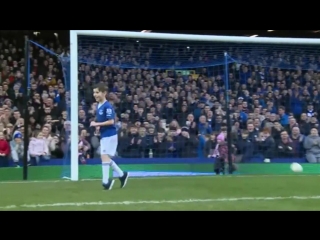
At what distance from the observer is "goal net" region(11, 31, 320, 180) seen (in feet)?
46.0

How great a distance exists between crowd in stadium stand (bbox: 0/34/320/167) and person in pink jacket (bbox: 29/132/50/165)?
0.02 meters

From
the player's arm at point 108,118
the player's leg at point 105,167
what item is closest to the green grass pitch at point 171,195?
the player's leg at point 105,167

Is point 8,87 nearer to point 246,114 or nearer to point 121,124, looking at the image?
point 121,124

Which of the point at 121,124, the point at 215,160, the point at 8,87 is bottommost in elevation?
the point at 215,160

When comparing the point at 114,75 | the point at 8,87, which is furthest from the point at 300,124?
the point at 8,87

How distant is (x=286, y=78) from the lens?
631 inches

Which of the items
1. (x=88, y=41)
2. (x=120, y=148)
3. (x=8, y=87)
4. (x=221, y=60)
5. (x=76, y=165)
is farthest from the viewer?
(x=8, y=87)

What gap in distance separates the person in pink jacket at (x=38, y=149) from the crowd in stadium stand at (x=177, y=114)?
24 millimetres

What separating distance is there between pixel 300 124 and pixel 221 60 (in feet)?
9.31

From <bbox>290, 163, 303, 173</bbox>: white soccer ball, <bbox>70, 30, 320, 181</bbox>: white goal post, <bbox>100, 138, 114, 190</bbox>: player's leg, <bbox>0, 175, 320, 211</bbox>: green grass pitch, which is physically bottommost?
<bbox>0, 175, 320, 211</bbox>: green grass pitch

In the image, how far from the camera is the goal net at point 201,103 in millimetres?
14031

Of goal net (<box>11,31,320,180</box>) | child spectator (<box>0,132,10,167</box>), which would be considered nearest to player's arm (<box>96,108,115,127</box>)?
goal net (<box>11,31,320,180</box>)

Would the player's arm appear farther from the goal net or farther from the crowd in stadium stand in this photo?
the crowd in stadium stand

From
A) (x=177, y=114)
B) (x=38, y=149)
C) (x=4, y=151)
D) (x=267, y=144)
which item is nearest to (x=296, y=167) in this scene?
(x=267, y=144)
